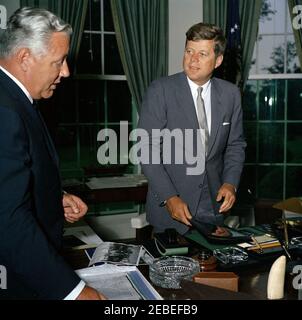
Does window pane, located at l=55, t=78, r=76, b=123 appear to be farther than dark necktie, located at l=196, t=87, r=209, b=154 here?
Yes

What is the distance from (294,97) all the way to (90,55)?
2423mm

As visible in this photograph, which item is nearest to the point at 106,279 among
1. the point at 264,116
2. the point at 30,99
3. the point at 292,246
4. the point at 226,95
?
the point at 30,99

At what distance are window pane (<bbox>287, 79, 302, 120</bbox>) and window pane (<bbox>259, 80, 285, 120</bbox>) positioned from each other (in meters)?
0.08

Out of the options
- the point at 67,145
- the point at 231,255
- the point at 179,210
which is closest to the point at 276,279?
the point at 231,255

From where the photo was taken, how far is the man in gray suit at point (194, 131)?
242cm

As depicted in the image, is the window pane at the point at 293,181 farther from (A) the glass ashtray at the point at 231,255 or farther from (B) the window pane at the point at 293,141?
(A) the glass ashtray at the point at 231,255

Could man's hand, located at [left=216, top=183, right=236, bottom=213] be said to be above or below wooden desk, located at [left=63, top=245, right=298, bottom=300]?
above

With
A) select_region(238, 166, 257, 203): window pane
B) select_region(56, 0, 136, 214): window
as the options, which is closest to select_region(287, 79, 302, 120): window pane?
select_region(238, 166, 257, 203): window pane

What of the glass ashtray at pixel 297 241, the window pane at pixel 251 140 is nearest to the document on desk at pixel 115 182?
the window pane at pixel 251 140

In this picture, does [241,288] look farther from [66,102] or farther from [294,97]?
[294,97]

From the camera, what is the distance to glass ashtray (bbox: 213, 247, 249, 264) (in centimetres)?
163

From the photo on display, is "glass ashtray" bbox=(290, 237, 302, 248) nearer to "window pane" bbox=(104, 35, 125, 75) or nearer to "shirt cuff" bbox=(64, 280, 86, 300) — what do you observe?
"shirt cuff" bbox=(64, 280, 86, 300)

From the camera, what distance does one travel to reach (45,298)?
1.21 metres

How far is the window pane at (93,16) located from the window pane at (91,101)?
1.99ft
